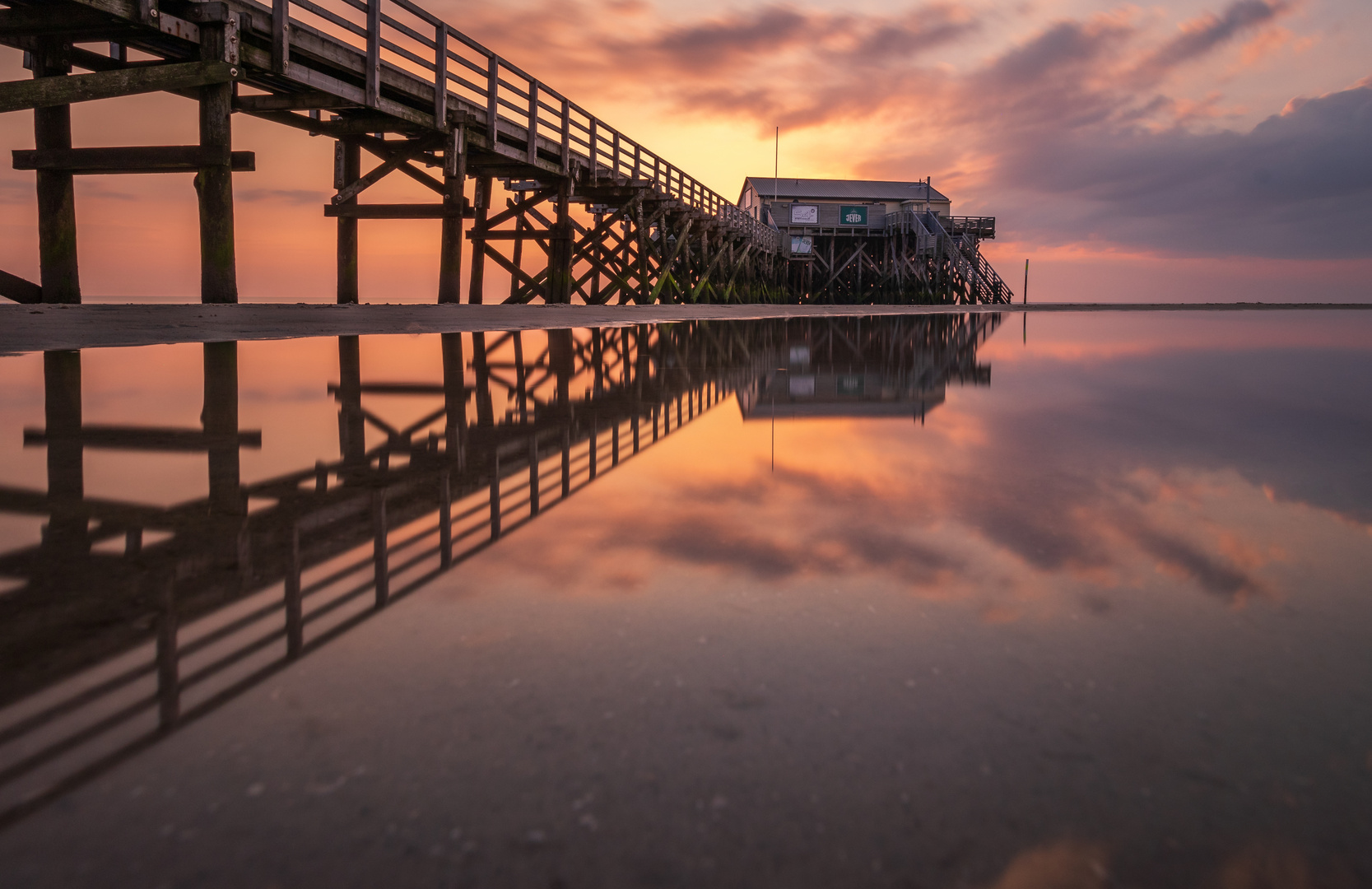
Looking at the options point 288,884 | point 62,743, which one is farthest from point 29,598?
point 288,884

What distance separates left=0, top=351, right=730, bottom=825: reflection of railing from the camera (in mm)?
1343

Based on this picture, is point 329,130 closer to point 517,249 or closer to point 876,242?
point 517,249

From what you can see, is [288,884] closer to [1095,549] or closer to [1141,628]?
[1141,628]

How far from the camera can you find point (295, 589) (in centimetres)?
205

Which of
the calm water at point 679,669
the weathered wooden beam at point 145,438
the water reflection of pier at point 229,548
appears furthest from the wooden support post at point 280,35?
the calm water at point 679,669

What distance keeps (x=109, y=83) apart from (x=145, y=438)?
613cm

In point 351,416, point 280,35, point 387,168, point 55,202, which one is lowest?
point 351,416

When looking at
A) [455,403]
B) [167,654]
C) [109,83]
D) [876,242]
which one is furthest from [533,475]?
[876,242]

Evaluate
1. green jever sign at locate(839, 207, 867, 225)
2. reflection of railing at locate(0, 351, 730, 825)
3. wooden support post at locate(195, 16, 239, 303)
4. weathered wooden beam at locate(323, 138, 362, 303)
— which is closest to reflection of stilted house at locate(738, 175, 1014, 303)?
green jever sign at locate(839, 207, 867, 225)

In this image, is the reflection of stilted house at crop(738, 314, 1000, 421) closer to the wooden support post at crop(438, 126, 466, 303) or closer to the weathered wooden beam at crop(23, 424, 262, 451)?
the weathered wooden beam at crop(23, 424, 262, 451)

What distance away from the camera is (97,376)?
7145 millimetres

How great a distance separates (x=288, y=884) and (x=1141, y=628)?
1.65 m

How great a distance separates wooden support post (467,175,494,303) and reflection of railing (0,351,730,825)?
1468cm

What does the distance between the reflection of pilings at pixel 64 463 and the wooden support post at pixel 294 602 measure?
0.56 meters
